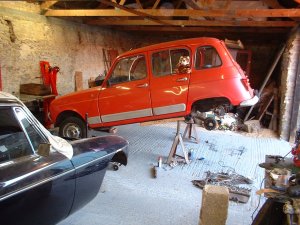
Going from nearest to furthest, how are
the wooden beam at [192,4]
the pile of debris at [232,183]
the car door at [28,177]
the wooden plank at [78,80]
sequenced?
the car door at [28,177] < the pile of debris at [232,183] < the wooden beam at [192,4] < the wooden plank at [78,80]

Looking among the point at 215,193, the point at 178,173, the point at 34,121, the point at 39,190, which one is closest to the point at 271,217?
the point at 215,193

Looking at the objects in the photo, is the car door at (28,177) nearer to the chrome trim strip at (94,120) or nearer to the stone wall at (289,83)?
the chrome trim strip at (94,120)

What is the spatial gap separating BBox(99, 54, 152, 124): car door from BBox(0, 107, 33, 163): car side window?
3.03m

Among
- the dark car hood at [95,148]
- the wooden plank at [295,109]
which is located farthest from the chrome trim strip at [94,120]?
the wooden plank at [295,109]

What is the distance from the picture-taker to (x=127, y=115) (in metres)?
5.45

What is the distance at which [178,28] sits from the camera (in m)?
9.35

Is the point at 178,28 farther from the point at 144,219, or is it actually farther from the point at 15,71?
the point at 144,219

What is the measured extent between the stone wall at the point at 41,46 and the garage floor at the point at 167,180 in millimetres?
2710

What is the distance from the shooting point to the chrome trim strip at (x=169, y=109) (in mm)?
5121

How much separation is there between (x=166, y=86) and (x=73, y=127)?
225 cm

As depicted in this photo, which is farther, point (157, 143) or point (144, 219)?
point (157, 143)

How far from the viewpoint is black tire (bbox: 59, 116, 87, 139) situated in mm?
5872

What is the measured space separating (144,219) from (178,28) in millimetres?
7296

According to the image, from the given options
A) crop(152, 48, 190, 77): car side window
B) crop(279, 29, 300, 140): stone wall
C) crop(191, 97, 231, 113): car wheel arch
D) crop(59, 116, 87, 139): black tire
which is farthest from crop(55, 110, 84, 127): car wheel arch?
crop(279, 29, 300, 140): stone wall
